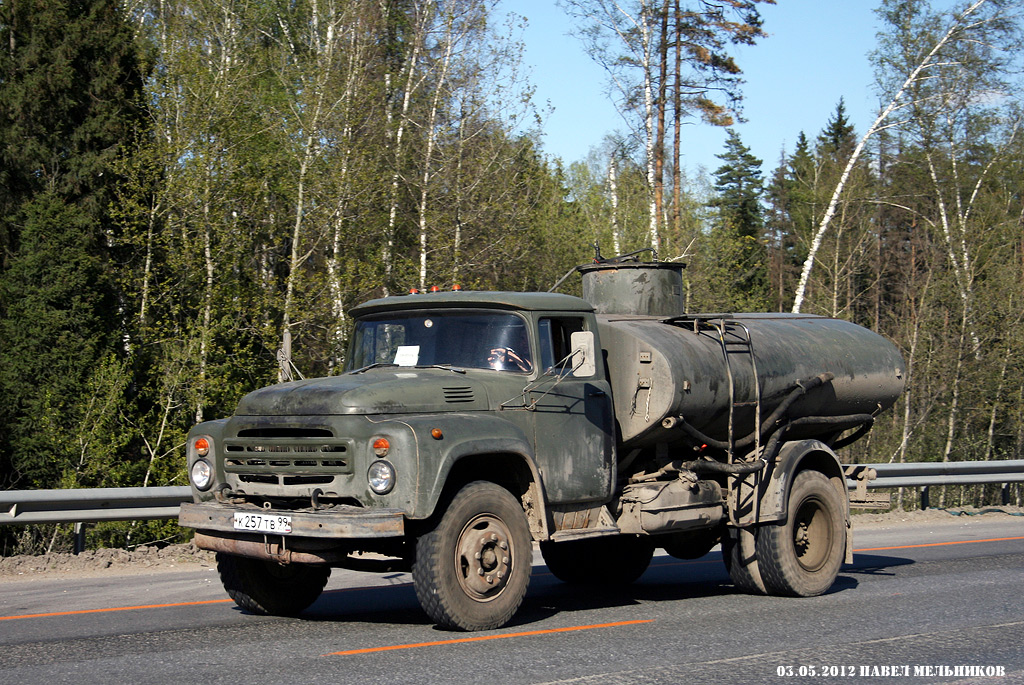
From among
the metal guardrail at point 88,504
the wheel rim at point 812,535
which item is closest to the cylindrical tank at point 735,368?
the wheel rim at point 812,535

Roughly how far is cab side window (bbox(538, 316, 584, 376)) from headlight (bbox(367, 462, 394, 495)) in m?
1.73

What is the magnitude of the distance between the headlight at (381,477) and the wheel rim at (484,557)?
639mm

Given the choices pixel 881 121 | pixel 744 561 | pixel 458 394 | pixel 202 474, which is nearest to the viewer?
pixel 458 394

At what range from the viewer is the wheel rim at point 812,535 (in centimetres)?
978

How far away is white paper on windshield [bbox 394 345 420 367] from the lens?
8.15 meters

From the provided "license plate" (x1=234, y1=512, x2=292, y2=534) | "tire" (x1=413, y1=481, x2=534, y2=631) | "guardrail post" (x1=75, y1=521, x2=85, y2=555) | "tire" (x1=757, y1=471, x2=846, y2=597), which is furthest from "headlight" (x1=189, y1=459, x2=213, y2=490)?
"guardrail post" (x1=75, y1=521, x2=85, y2=555)

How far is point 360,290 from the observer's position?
78.5 feet

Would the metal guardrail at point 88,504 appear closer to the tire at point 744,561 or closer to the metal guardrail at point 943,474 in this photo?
the tire at point 744,561

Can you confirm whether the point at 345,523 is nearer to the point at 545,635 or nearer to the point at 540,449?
the point at 545,635

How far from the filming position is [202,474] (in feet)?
25.4

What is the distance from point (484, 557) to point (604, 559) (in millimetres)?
3256

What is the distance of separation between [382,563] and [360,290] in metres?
16.8

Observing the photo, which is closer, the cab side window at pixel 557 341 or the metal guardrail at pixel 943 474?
the cab side window at pixel 557 341

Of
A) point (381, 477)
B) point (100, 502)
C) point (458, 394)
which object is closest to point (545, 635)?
point (381, 477)
